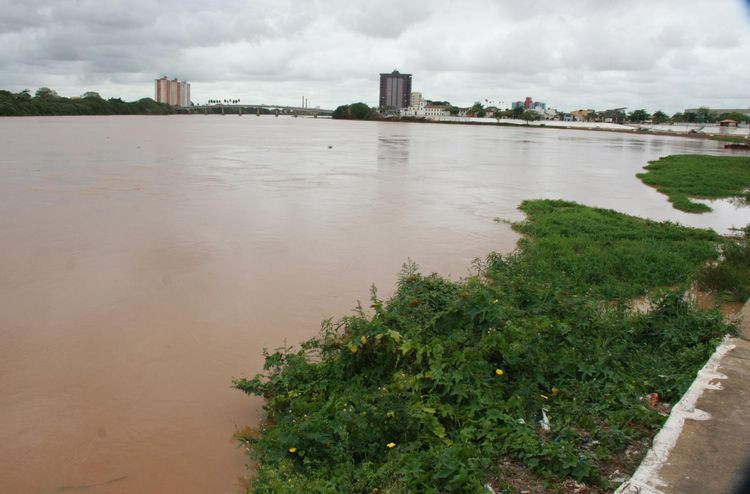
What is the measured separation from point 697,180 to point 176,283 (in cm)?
1904

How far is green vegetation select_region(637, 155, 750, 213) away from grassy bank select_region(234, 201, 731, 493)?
11.8m

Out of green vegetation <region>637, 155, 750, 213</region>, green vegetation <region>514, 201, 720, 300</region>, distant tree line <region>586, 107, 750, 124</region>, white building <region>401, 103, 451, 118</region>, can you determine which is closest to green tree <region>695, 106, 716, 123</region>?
distant tree line <region>586, 107, 750, 124</region>

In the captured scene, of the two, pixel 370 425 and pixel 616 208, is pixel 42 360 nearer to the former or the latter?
pixel 370 425

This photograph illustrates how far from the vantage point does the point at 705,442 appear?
134 inches

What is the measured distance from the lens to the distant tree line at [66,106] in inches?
3305

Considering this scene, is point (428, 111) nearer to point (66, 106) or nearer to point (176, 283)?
point (66, 106)

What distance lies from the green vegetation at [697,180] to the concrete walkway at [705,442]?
42.1 feet

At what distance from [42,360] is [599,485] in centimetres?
491

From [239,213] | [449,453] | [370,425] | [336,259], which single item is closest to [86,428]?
[370,425]

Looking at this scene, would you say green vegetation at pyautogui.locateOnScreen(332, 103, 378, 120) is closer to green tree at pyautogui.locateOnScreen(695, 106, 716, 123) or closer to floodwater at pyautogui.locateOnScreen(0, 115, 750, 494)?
green tree at pyautogui.locateOnScreen(695, 106, 716, 123)

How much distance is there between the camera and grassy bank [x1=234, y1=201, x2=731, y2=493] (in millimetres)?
3498

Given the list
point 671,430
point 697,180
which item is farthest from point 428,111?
point 671,430

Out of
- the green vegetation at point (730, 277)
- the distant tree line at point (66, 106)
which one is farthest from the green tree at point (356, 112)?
→ the green vegetation at point (730, 277)

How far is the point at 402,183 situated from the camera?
19.8 m
